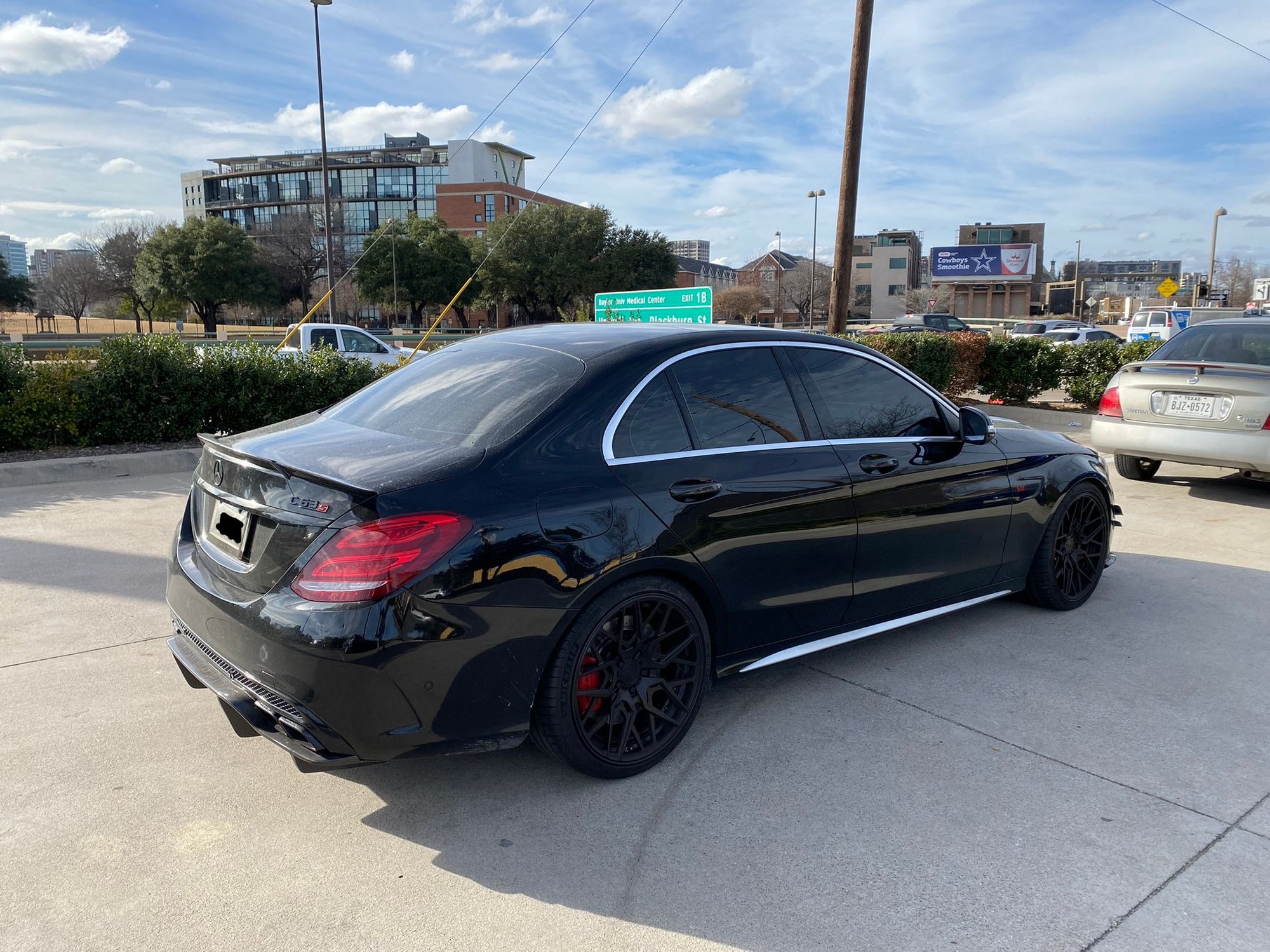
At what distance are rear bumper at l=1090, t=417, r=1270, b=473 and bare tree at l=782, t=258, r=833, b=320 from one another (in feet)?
261

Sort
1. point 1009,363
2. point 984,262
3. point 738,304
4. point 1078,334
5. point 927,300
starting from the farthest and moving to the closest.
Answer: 1. point 984,262
2. point 927,300
3. point 738,304
4. point 1078,334
5. point 1009,363

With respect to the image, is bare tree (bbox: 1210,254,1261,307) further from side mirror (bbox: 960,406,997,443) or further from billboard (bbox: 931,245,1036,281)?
side mirror (bbox: 960,406,997,443)

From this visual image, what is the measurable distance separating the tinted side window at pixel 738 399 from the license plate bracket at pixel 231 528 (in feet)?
5.36

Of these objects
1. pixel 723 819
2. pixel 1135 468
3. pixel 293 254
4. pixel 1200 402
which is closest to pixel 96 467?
pixel 723 819

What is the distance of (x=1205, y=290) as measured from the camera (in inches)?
1495

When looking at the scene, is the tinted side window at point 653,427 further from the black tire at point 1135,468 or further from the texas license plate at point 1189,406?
the black tire at point 1135,468

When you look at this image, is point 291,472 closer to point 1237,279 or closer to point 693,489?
point 693,489

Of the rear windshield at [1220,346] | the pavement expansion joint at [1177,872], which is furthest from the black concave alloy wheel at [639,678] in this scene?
the rear windshield at [1220,346]

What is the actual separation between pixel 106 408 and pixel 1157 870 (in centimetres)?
978

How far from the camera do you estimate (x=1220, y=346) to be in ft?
26.6

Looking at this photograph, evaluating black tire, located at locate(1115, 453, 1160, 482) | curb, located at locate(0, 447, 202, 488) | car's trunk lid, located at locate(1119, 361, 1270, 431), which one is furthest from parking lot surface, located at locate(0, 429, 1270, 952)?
black tire, located at locate(1115, 453, 1160, 482)

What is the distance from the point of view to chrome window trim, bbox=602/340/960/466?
10.5 ft

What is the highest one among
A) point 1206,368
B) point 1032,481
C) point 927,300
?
point 927,300

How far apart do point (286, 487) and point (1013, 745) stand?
9.48 ft
